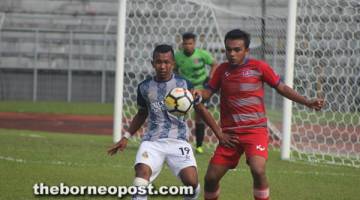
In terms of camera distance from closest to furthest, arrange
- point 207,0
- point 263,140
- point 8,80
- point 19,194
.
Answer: point 263,140, point 19,194, point 207,0, point 8,80

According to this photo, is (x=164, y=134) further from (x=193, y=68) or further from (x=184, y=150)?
(x=193, y=68)

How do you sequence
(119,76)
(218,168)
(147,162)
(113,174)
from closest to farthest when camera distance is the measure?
1. (147,162)
2. (218,168)
3. (113,174)
4. (119,76)

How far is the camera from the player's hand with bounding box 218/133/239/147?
8.00 m

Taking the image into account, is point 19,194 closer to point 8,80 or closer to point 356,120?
point 356,120

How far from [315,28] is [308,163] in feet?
8.25

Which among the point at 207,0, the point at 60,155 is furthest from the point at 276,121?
the point at 60,155

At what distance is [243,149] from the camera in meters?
8.12

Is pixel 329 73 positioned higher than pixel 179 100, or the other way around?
pixel 329 73

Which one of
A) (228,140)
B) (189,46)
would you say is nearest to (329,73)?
(189,46)

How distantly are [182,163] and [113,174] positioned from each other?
10.5 ft

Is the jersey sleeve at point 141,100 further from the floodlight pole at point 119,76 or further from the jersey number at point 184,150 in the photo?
the floodlight pole at point 119,76

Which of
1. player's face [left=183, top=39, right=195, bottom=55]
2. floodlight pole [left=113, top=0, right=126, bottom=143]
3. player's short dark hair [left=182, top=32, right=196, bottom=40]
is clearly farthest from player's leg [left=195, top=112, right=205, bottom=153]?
floodlight pole [left=113, top=0, right=126, bottom=143]

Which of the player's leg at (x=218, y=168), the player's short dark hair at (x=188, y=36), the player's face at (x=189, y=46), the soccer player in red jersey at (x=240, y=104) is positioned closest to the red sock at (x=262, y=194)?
the soccer player in red jersey at (x=240, y=104)

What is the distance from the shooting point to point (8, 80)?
2852 centimetres
